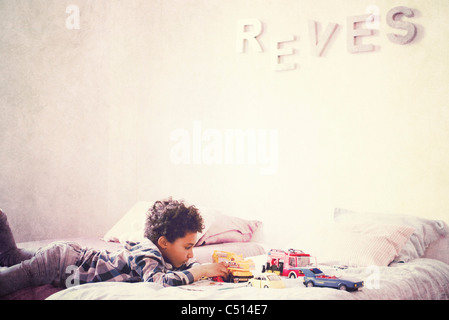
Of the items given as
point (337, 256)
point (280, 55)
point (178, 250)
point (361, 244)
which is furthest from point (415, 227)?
point (280, 55)

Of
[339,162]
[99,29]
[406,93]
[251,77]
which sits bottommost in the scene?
[339,162]

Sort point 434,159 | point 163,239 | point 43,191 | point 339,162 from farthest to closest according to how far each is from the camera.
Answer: point 43,191, point 339,162, point 434,159, point 163,239

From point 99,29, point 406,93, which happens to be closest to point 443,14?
point 406,93

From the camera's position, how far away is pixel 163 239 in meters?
1.65

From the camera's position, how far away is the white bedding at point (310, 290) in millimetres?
1160

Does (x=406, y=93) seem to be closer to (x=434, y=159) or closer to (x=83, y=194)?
(x=434, y=159)

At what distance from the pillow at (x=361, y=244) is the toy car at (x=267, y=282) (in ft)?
1.69

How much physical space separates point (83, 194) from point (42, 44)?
1.06 m

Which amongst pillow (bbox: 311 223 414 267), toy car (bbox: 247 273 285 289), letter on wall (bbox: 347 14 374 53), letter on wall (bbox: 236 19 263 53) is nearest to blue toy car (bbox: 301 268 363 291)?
toy car (bbox: 247 273 285 289)

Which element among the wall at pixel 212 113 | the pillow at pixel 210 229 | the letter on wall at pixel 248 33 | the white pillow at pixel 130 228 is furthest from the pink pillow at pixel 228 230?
the letter on wall at pixel 248 33

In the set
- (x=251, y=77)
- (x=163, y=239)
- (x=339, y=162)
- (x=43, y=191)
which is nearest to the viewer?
(x=163, y=239)

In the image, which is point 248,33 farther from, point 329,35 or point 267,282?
point 267,282

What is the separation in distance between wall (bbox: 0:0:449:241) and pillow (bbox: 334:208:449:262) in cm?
9

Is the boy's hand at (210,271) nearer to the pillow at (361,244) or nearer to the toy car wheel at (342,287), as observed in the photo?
→ the toy car wheel at (342,287)
